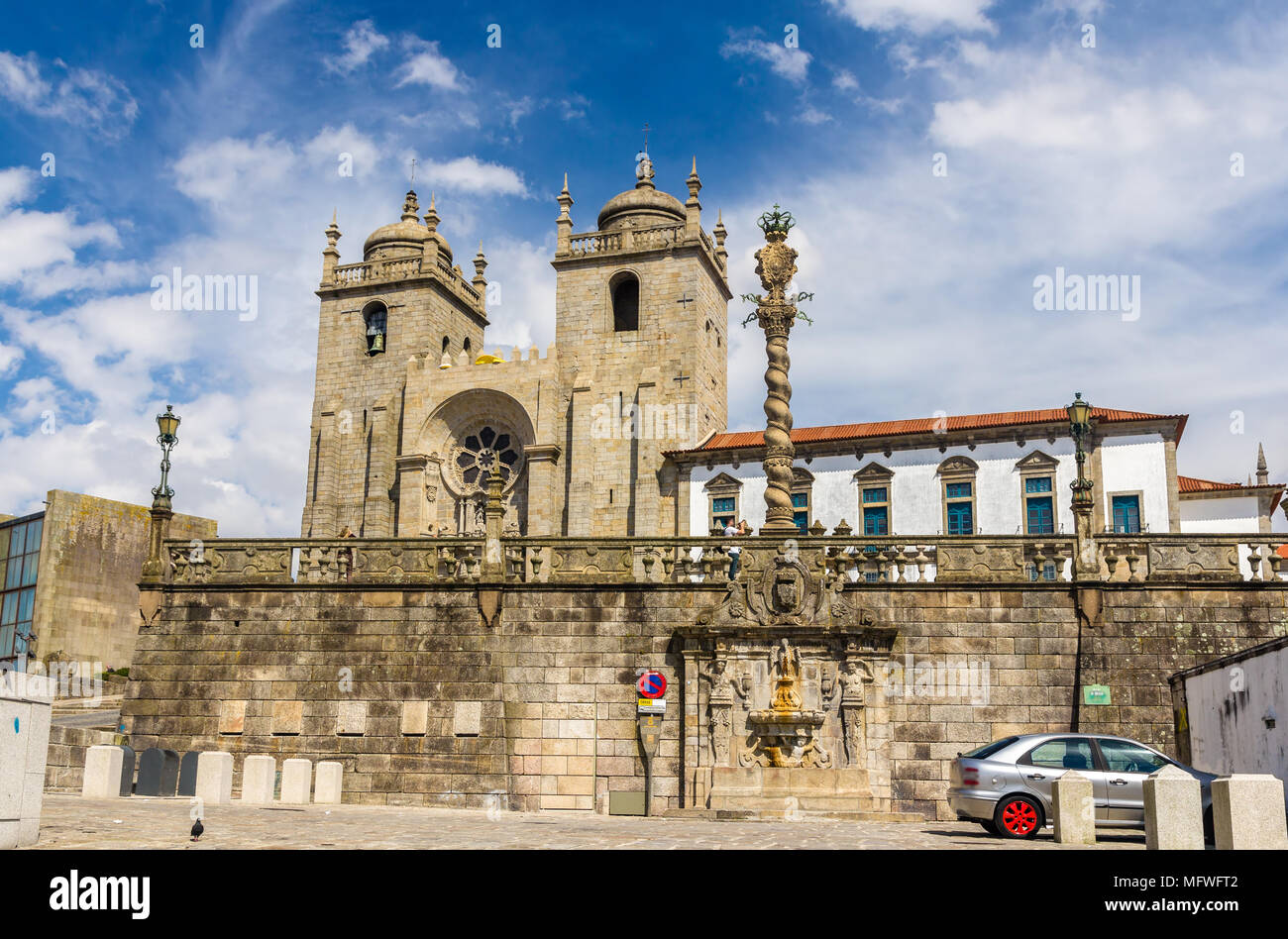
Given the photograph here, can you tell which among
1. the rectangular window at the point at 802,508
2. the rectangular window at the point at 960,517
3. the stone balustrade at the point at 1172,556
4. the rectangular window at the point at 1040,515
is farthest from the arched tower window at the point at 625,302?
the stone balustrade at the point at 1172,556

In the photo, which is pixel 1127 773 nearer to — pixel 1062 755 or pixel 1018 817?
pixel 1062 755

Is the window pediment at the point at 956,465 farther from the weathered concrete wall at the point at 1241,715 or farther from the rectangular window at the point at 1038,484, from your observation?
the weathered concrete wall at the point at 1241,715

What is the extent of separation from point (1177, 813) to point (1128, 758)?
330cm

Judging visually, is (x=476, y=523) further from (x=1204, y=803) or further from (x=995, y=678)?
(x=1204, y=803)

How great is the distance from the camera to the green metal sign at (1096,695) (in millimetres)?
18281

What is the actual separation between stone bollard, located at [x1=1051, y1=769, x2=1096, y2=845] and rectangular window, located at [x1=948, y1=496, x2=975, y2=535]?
83.8 ft

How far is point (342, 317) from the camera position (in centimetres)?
4919

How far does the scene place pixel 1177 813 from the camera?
30.9 feet

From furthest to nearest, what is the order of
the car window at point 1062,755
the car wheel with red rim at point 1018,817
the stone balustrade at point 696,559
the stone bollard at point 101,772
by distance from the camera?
the stone balustrade at point 696,559
the stone bollard at point 101,772
the car window at point 1062,755
the car wheel with red rim at point 1018,817

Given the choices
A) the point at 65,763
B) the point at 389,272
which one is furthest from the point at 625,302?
the point at 65,763

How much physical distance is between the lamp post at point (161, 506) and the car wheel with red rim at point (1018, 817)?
15556mm
